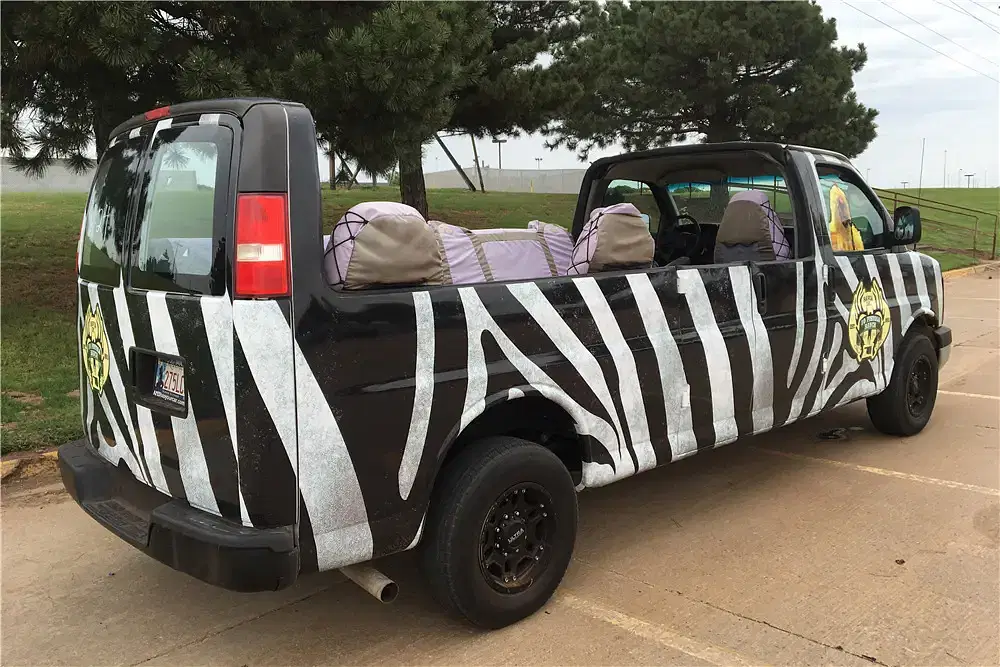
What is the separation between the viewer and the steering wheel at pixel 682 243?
19.7ft

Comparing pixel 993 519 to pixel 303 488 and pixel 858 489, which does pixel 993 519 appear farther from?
pixel 303 488

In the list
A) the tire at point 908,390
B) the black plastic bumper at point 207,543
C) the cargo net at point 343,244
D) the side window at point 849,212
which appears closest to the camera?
the black plastic bumper at point 207,543

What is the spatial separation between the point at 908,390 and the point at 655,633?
11.7ft

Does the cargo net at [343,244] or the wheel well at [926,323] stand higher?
Answer: the cargo net at [343,244]

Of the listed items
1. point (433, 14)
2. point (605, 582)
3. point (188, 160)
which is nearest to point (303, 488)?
point (188, 160)

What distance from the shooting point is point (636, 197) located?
600cm

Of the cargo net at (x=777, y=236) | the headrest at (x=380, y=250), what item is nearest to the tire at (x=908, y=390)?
the cargo net at (x=777, y=236)

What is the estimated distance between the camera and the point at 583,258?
4078mm

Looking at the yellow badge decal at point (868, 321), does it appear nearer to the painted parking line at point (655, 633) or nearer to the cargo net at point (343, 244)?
the painted parking line at point (655, 633)

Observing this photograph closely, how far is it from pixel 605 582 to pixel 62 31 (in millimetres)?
5981

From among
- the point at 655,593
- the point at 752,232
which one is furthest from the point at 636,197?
the point at 655,593

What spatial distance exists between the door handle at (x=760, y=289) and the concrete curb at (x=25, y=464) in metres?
4.16

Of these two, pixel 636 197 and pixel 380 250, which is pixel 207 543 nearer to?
pixel 380 250

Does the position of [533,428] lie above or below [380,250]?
below
